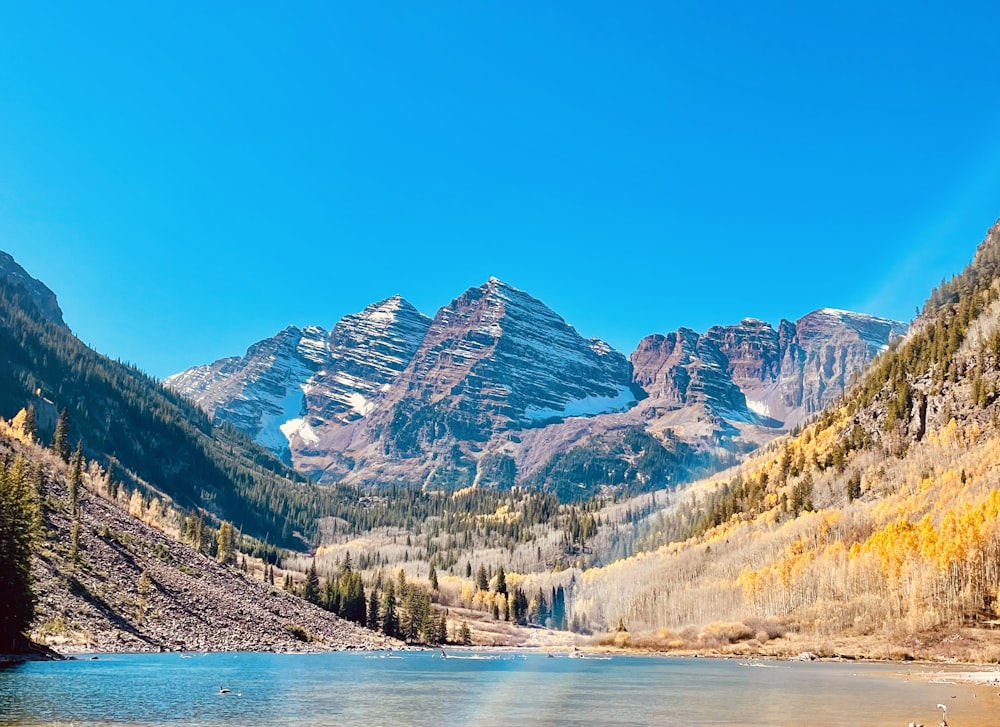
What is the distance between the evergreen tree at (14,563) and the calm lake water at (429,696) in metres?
4.47

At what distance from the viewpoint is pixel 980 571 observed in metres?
146

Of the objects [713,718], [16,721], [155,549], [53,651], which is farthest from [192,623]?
[713,718]

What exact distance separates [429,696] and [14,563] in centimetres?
4223

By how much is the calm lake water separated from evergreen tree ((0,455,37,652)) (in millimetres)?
4470

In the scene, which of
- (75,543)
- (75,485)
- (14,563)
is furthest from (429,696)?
(75,485)

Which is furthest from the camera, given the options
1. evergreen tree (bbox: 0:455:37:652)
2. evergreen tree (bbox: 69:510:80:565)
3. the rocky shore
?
evergreen tree (bbox: 69:510:80:565)

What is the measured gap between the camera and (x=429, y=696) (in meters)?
81.6

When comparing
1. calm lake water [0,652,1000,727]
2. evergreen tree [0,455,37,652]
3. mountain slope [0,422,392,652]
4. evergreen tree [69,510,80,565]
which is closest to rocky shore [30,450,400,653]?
mountain slope [0,422,392,652]

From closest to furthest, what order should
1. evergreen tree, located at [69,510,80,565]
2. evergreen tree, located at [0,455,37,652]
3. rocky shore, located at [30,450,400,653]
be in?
1. evergreen tree, located at [0,455,37,652]
2. rocky shore, located at [30,450,400,653]
3. evergreen tree, located at [69,510,80,565]

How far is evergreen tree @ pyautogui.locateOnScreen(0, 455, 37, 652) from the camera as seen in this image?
270ft

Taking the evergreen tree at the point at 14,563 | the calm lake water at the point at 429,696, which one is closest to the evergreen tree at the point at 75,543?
the calm lake water at the point at 429,696

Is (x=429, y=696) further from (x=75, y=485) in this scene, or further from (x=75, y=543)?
(x=75, y=485)

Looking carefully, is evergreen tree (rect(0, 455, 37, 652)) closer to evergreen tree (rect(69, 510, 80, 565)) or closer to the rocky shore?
the rocky shore

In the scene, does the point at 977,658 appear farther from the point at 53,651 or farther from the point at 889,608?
the point at 53,651
